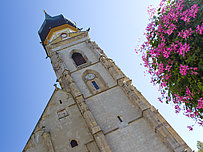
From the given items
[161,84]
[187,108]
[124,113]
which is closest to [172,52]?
[161,84]

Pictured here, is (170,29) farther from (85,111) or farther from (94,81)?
(94,81)

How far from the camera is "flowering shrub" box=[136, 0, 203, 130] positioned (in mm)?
4996

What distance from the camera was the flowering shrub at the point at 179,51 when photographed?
5.00 metres

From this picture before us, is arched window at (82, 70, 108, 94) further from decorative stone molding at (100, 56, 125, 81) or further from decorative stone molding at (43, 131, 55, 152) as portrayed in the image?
decorative stone molding at (43, 131, 55, 152)

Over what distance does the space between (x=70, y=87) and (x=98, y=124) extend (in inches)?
150

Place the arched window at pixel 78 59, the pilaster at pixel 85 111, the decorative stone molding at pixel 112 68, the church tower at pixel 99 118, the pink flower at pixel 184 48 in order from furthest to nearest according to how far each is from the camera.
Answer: the arched window at pixel 78 59, the decorative stone molding at pixel 112 68, the church tower at pixel 99 118, the pilaster at pixel 85 111, the pink flower at pixel 184 48

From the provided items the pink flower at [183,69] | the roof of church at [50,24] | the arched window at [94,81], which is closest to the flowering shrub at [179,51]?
the pink flower at [183,69]

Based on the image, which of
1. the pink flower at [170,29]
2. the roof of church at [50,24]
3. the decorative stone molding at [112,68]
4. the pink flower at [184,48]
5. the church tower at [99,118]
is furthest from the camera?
the roof of church at [50,24]

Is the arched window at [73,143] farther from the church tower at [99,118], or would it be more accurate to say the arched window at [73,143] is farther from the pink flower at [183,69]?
the pink flower at [183,69]

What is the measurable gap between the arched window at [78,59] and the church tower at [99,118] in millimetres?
611

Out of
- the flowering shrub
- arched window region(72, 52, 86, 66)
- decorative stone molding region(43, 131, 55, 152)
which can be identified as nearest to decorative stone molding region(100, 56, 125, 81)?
arched window region(72, 52, 86, 66)

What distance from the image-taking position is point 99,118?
13.2 metres

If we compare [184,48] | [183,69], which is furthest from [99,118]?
[184,48]

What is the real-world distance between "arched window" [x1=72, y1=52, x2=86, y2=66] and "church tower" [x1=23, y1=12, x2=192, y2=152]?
0.61m
